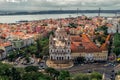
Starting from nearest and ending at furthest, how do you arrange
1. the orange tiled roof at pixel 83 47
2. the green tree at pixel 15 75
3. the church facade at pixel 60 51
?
the green tree at pixel 15 75 → the church facade at pixel 60 51 → the orange tiled roof at pixel 83 47

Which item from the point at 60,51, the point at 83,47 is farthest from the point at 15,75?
the point at 83,47

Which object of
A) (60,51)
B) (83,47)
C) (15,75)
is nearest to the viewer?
(15,75)

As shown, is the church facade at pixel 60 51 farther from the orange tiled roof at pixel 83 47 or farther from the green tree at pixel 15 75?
the green tree at pixel 15 75

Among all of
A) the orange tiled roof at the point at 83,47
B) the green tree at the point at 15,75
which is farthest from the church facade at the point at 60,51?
the green tree at the point at 15,75

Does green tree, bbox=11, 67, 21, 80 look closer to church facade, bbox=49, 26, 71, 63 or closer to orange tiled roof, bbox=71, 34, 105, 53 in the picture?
church facade, bbox=49, 26, 71, 63

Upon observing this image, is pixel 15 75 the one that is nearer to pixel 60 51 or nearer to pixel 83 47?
pixel 60 51

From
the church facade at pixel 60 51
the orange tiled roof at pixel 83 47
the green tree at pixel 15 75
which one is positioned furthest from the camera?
the orange tiled roof at pixel 83 47

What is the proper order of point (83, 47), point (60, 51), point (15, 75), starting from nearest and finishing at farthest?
1. point (15, 75)
2. point (60, 51)
3. point (83, 47)

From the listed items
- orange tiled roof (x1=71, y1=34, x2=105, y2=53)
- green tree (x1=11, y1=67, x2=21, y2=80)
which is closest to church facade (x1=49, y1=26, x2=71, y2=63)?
orange tiled roof (x1=71, y1=34, x2=105, y2=53)

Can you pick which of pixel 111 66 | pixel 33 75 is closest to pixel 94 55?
pixel 111 66

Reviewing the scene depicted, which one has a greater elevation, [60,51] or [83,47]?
[83,47]

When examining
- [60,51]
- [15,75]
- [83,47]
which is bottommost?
[60,51]
